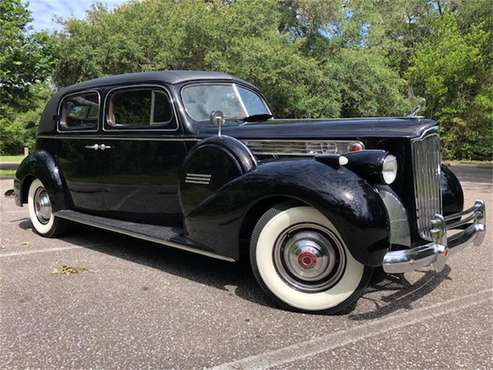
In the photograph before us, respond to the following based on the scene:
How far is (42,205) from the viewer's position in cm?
554

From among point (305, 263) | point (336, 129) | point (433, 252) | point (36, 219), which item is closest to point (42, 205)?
point (36, 219)

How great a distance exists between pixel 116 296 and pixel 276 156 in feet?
5.60

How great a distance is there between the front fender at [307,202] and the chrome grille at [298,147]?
31 cm

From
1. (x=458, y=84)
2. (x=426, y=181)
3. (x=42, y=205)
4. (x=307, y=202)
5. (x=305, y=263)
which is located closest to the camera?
(x=307, y=202)

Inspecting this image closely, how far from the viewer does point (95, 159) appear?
191 inches

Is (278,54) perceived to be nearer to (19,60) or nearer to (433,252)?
(19,60)

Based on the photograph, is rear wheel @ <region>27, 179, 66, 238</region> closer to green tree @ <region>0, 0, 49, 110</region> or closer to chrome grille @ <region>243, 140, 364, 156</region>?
chrome grille @ <region>243, 140, 364, 156</region>

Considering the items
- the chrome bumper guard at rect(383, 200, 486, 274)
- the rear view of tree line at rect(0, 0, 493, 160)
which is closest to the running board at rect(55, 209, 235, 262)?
the chrome bumper guard at rect(383, 200, 486, 274)

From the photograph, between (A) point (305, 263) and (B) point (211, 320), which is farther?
(A) point (305, 263)

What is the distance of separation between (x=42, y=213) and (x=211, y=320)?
3481 mm

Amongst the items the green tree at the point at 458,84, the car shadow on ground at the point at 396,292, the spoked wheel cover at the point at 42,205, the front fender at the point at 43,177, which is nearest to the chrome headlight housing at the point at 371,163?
the car shadow on ground at the point at 396,292

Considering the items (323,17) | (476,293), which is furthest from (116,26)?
(476,293)

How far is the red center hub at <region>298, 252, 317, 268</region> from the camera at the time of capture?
10.3 feet

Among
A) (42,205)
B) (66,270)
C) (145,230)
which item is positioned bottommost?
(66,270)
